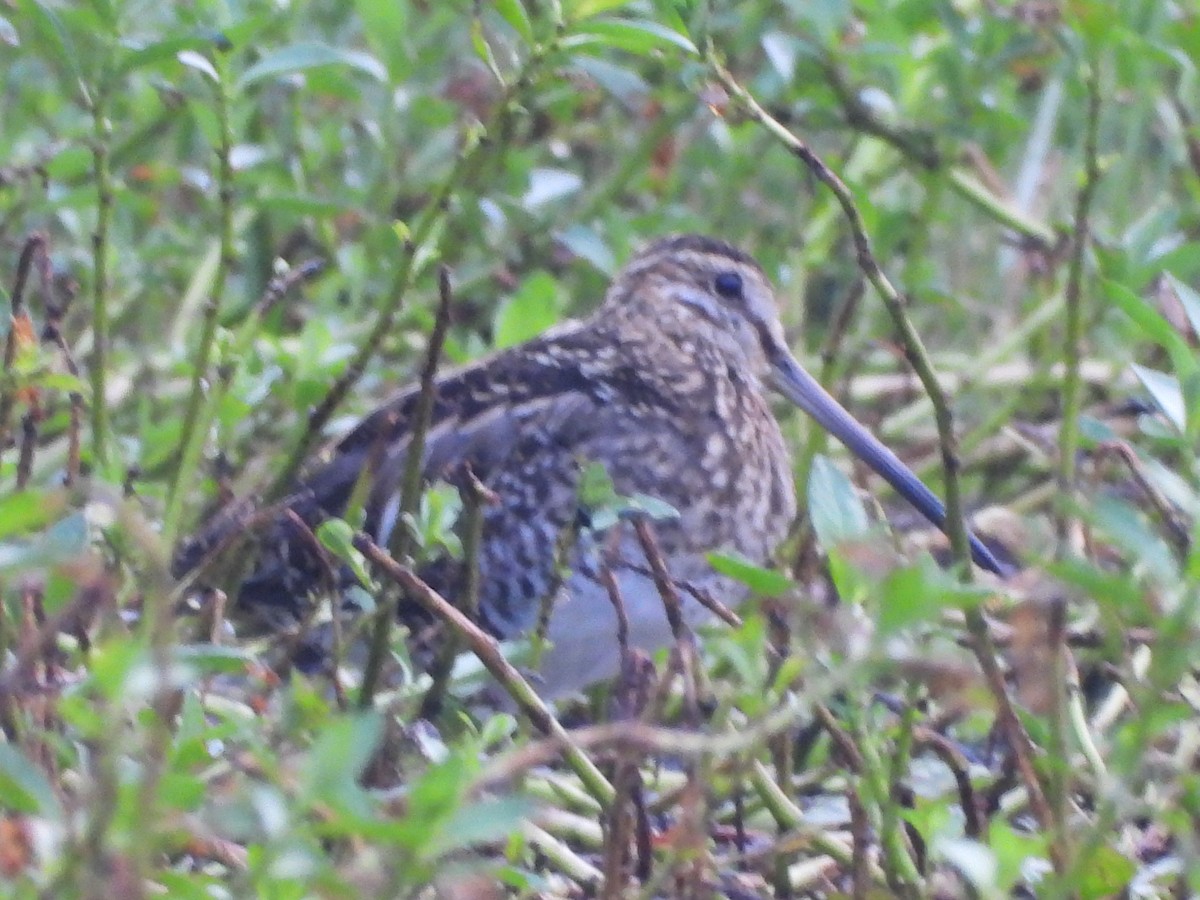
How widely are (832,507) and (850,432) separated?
40.3 inches

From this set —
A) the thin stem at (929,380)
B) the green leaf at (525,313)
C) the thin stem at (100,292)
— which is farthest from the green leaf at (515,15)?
the green leaf at (525,313)

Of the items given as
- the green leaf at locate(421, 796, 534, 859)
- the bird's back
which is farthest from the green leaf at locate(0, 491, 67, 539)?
the bird's back

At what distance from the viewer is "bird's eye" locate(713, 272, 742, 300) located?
243 centimetres

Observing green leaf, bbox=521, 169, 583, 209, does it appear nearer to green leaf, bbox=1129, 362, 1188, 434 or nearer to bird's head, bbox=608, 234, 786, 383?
bird's head, bbox=608, 234, 786, 383

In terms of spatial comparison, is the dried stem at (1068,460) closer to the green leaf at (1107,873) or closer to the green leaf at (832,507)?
the green leaf at (1107,873)

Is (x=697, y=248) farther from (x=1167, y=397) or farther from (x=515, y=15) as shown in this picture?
(x=1167, y=397)

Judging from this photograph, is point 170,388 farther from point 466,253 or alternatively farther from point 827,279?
point 827,279

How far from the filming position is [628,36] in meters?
1.50

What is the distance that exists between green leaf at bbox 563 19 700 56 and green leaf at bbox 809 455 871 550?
0.38m

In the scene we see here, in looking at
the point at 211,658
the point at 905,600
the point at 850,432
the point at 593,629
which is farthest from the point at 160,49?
the point at 850,432

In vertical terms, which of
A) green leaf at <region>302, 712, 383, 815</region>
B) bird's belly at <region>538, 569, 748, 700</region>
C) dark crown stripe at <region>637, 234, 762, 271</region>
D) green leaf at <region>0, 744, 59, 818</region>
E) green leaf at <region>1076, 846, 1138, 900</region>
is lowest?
bird's belly at <region>538, 569, 748, 700</region>

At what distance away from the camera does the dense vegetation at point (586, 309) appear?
3.28 ft

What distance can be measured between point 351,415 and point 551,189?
15.0 inches

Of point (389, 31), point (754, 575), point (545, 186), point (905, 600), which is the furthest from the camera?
point (545, 186)
